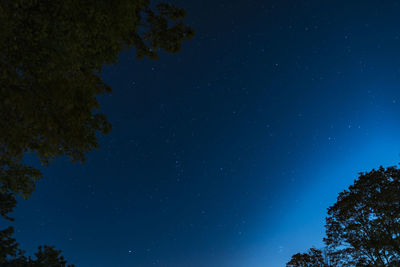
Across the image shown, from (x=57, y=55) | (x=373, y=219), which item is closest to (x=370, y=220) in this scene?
(x=373, y=219)

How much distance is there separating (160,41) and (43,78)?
252 centimetres

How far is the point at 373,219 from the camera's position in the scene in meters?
12.7

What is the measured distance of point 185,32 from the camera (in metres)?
4.92

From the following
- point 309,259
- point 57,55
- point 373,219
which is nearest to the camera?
point 57,55

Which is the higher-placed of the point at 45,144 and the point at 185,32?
the point at 185,32

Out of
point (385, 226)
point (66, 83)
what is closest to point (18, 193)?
point (66, 83)

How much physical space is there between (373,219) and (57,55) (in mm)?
16768

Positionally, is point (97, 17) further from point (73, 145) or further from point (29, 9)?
point (73, 145)

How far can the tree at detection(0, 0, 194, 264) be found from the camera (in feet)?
12.6

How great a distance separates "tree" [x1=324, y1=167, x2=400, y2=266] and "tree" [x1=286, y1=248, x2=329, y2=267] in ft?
21.5

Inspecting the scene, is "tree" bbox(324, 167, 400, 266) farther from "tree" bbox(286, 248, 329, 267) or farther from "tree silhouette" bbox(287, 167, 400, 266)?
"tree" bbox(286, 248, 329, 267)

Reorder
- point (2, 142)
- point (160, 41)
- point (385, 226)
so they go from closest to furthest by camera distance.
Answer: point (2, 142), point (160, 41), point (385, 226)

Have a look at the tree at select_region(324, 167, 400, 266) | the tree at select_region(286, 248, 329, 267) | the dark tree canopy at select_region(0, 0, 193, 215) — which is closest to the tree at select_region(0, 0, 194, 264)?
the dark tree canopy at select_region(0, 0, 193, 215)

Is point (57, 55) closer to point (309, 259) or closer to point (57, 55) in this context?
point (57, 55)
